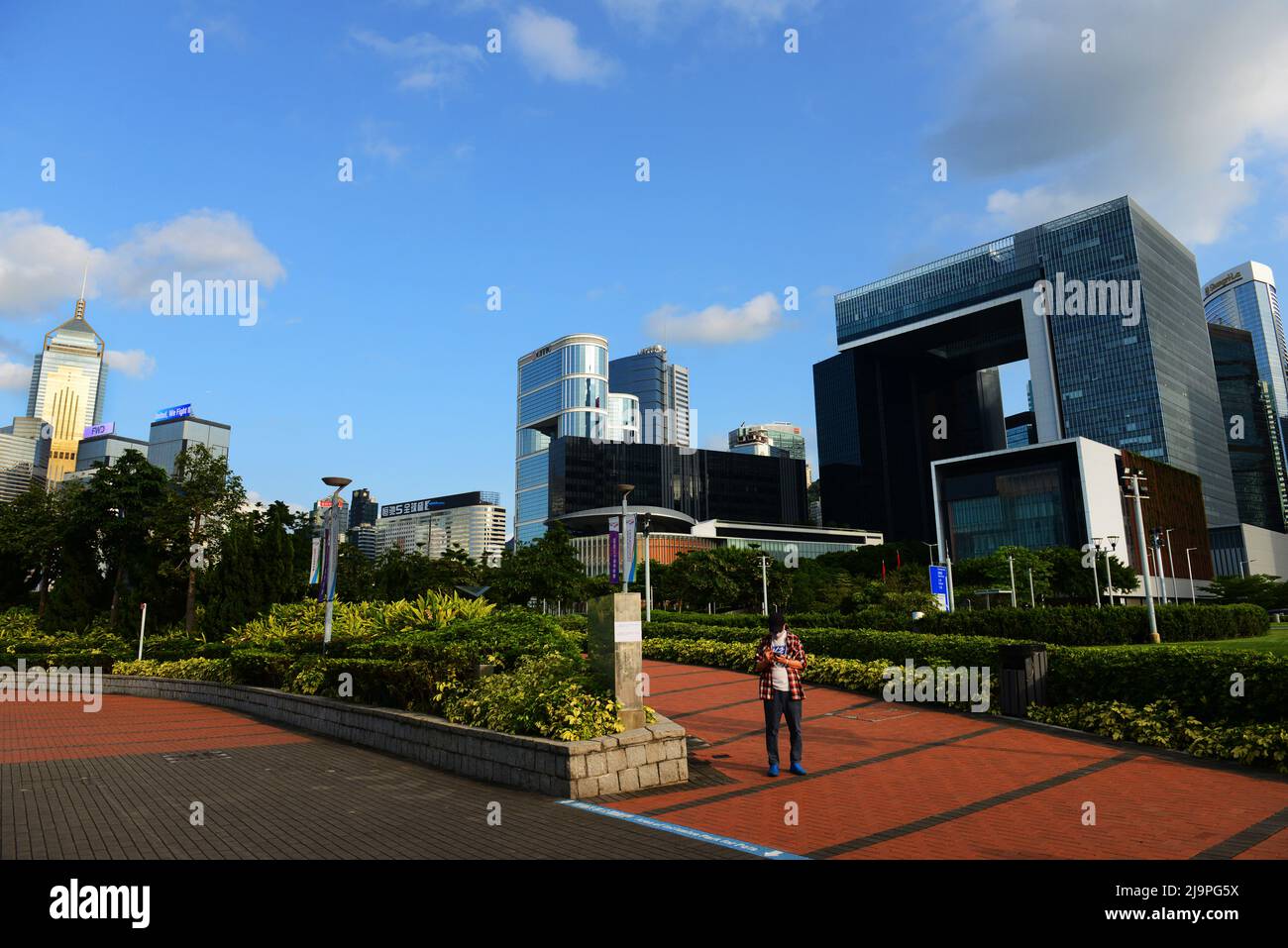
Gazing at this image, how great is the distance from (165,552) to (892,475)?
135 metres

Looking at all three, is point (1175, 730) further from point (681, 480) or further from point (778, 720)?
point (681, 480)

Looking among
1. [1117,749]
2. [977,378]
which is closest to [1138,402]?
[977,378]

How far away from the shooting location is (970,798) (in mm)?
7812

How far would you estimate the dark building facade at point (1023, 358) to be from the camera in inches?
4500

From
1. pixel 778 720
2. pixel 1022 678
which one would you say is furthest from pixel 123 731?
pixel 1022 678

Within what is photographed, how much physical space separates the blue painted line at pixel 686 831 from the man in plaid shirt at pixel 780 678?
2414 mm

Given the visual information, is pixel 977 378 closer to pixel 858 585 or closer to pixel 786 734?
pixel 858 585

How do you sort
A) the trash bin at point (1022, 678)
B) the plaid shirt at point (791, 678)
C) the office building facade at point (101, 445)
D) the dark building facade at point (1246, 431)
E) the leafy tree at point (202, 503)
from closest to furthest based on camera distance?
1. the plaid shirt at point (791, 678)
2. the trash bin at point (1022, 678)
3. the leafy tree at point (202, 503)
4. the dark building facade at point (1246, 431)
5. the office building facade at point (101, 445)

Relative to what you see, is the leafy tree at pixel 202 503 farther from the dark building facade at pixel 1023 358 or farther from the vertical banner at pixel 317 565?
the dark building facade at pixel 1023 358

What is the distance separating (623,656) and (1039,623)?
1449 cm

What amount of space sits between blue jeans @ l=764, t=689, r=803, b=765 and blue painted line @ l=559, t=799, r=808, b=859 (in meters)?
2.30

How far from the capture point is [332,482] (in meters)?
16.9

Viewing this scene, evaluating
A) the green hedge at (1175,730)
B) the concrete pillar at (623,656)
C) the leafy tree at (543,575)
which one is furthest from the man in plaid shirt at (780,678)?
the leafy tree at (543,575)

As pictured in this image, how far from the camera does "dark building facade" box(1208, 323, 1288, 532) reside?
165125mm
